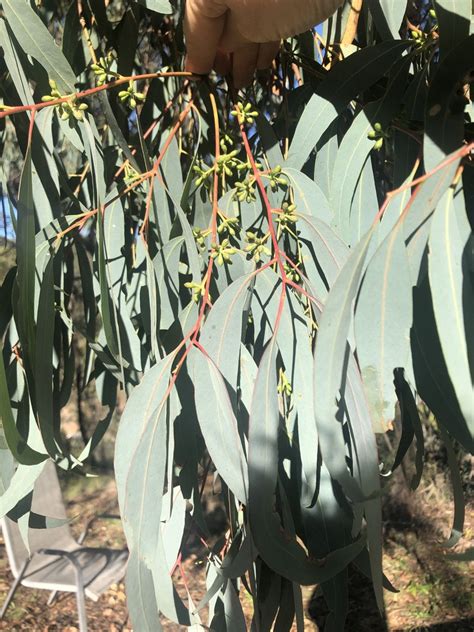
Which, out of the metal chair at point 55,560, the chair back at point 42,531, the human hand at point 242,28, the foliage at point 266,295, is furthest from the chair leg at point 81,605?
the human hand at point 242,28

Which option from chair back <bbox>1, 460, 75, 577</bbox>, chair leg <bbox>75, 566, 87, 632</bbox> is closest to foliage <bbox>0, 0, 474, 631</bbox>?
chair leg <bbox>75, 566, 87, 632</bbox>

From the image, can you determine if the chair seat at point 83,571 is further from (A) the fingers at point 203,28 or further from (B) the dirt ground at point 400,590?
(A) the fingers at point 203,28

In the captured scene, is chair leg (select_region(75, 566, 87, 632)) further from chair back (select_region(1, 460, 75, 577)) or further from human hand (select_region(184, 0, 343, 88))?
human hand (select_region(184, 0, 343, 88))

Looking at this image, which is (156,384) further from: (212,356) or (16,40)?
(16,40)

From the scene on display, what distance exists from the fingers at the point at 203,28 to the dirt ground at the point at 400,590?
1.72 metres

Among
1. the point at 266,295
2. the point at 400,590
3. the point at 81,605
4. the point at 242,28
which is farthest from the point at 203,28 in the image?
the point at 400,590

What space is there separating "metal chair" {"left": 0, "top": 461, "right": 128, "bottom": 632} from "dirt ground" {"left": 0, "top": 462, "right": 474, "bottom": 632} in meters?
0.10

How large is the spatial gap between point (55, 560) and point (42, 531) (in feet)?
0.37

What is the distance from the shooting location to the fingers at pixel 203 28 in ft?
2.31

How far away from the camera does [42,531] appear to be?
214 centimetres

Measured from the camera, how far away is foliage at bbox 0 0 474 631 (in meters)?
0.56

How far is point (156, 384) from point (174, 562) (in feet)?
1.31

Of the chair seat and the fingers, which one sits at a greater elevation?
the fingers

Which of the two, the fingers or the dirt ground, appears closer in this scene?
the fingers
